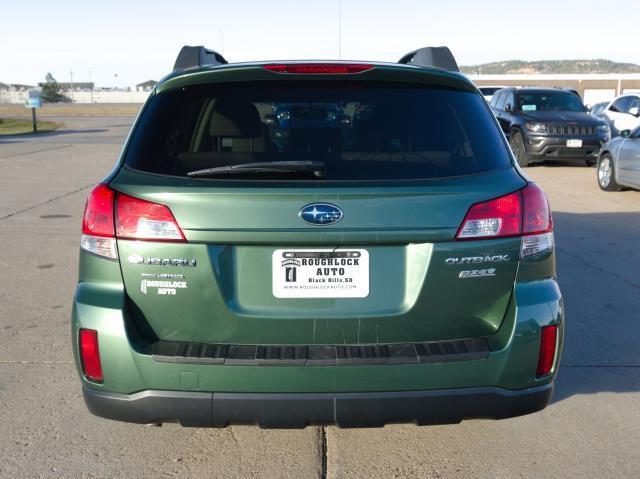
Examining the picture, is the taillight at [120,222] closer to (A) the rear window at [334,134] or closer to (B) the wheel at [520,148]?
(A) the rear window at [334,134]

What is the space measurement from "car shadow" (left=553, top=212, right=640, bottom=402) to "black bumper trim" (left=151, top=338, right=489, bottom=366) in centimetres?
155

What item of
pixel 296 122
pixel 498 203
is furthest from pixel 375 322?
pixel 296 122

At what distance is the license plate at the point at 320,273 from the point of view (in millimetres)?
2834

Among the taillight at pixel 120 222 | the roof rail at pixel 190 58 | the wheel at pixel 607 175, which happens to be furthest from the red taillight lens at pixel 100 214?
the wheel at pixel 607 175

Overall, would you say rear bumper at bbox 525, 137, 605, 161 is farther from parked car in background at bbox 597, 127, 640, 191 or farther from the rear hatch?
the rear hatch

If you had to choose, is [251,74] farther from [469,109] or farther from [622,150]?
[622,150]

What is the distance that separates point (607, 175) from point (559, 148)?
329 cm

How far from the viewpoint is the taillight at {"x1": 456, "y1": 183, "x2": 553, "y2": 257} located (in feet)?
9.48

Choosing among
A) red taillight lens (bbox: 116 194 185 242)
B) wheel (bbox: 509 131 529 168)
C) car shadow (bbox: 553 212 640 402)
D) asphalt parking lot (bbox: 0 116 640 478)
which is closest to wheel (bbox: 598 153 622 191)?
car shadow (bbox: 553 212 640 402)

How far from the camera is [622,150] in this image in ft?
39.8

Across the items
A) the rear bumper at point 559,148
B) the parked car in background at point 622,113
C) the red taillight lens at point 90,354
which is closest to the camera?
the red taillight lens at point 90,354

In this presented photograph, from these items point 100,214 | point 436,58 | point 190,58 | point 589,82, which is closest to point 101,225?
point 100,214

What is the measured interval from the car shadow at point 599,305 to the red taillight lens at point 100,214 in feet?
8.62

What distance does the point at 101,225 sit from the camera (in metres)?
2.96
